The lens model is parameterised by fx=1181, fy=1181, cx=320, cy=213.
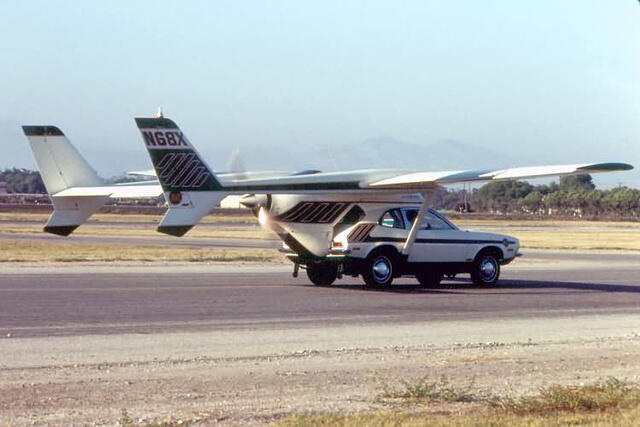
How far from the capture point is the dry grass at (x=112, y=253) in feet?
122

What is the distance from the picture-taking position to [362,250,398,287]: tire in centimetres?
2580

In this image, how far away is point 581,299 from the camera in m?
24.2

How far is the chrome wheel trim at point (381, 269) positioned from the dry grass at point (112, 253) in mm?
12119

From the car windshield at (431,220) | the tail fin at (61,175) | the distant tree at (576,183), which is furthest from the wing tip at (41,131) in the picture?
the distant tree at (576,183)

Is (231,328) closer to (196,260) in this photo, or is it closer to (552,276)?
(552,276)

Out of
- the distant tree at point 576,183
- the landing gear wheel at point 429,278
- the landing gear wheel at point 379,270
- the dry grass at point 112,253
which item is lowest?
the distant tree at point 576,183

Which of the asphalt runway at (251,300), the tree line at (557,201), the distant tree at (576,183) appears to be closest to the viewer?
the asphalt runway at (251,300)

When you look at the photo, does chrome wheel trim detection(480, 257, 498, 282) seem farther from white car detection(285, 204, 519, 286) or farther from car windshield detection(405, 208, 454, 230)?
car windshield detection(405, 208, 454, 230)

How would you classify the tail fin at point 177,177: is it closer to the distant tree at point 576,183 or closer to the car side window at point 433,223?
the car side window at point 433,223

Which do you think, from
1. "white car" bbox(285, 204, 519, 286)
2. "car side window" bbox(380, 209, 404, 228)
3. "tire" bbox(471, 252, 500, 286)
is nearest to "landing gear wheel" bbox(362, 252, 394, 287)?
"white car" bbox(285, 204, 519, 286)

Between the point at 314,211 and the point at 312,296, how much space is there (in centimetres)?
263

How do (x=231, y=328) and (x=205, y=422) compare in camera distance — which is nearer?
(x=205, y=422)

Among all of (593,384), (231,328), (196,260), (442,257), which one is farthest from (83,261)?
(593,384)

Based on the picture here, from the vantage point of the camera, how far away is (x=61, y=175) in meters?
26.7
